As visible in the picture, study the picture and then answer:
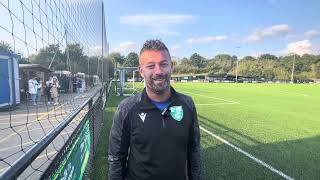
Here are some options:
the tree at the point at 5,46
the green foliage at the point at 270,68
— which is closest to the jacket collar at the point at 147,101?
the tree at the point at 5,46

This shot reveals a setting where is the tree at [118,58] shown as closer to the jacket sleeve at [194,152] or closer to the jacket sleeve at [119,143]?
the jacket sleeve at [194,152]

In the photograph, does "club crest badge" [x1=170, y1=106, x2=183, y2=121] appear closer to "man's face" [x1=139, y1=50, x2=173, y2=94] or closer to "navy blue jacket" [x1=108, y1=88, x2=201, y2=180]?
"navy blue jacket" [x1=108, y1=88, x2=201, y2=180]

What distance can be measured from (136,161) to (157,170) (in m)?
0.18

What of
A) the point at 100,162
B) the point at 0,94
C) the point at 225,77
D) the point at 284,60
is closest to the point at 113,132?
the point at 0,94

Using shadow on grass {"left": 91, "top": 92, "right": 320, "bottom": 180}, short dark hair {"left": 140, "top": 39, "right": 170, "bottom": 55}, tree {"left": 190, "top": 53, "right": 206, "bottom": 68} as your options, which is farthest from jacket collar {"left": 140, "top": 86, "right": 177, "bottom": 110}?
tree {"left": 190, "top": 53, "right": 206, "bottom": 68}

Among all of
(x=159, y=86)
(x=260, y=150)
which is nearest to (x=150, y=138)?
(x=159, y=86)

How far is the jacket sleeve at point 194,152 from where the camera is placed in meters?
3.27

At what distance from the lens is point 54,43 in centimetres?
522

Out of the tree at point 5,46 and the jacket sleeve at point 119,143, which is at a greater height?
the tree at point 5,46

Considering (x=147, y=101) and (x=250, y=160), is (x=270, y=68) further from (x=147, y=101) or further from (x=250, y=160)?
(x=147, y=101)

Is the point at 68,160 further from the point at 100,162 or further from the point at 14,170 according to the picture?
the point at 100,162

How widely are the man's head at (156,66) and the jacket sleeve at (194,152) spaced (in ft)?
1.30

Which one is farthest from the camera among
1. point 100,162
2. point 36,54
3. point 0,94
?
point 100,162

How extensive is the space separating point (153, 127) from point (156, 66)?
0.44 m
